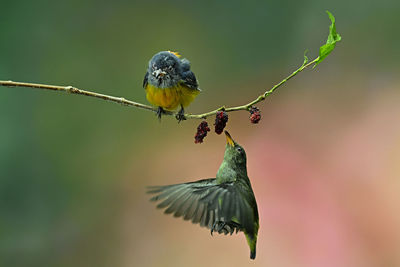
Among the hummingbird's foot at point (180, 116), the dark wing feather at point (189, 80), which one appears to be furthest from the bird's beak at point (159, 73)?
the hummingbird's foot at point (180, 116)

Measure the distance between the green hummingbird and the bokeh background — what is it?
4.70 feet

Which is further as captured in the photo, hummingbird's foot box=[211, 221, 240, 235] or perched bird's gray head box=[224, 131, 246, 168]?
perched bird's gray head box=[224, 131, 246, 168]

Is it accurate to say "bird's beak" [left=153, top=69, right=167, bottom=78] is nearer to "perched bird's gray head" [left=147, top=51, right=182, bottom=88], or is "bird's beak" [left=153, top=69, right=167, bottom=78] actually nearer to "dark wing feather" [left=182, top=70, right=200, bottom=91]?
"perched bird's gray head" [left=147, top=51, right=182, bottom=88]

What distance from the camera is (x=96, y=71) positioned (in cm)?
407

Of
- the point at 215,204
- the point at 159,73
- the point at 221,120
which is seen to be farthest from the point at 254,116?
the point at 159,73

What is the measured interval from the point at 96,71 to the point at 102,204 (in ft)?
3.64

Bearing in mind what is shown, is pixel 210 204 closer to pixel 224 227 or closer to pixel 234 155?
pixel 224 227

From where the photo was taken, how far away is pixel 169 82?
216cm

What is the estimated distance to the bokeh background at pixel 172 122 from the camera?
3.40 metres

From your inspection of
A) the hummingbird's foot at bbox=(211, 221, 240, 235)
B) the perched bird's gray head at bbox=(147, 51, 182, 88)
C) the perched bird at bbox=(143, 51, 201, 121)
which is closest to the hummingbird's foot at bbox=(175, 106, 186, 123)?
the perched bird at bbox=(143, 51, 201, 121)

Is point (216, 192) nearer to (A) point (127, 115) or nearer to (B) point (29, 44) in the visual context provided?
(A) point (127, 115)

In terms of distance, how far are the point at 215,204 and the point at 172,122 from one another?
2.41 meters

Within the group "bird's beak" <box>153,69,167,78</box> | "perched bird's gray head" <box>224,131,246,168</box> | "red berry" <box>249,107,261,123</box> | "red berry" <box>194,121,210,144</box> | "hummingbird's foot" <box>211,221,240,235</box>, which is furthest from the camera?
"bird's beak" <box>153,69,167,78</box>

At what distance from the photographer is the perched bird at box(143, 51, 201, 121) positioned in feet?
7.02
